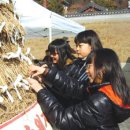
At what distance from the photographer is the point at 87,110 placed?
2.45 meters

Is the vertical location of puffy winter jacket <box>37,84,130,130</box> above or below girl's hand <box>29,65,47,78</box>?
below

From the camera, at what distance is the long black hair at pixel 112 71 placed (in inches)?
99.3

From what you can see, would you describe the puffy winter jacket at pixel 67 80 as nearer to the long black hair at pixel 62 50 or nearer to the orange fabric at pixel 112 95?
the long black hair at pixel 62 50

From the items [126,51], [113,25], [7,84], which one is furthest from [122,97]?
[113,25]

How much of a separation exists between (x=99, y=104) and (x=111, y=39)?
28380 millimetres

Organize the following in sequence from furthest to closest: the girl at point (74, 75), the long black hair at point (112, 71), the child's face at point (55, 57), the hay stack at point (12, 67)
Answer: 1. the child's face at point (55, 57)
2. the girl at point (74, 75)
3. the long black hair at point (112, 71)
4. the hay stack at point (12, 67)

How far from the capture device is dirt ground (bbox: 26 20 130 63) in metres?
26.2

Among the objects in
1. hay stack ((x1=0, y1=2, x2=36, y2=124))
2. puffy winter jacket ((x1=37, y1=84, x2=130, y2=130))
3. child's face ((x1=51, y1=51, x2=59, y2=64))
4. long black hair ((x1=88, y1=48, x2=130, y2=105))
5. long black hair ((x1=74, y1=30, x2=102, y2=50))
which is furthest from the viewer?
child's face ((x1=51, y1=51, x2=59, y2=64))

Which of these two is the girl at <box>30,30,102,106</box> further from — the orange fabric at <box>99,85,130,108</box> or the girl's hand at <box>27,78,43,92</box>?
the orange fabric at <box>99,85,130,108</box>


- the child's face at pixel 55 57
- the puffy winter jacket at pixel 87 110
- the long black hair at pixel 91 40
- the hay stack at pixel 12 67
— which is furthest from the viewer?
the child's face at pixel 55 57

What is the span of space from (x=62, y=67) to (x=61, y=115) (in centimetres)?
139

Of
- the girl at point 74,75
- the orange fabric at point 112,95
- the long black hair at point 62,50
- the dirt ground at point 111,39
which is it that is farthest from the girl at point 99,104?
the dirt ground at point 111,39

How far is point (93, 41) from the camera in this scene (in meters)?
3.49

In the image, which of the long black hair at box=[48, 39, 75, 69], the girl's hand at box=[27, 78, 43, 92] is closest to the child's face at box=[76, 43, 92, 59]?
the long black hair at box=[48, 39, 75, 69]
